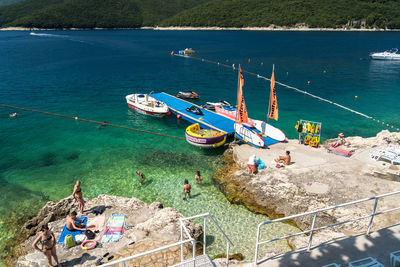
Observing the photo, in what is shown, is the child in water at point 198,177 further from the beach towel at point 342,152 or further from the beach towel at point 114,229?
the beach towel at point 342,152

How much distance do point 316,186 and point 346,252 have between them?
9.15m

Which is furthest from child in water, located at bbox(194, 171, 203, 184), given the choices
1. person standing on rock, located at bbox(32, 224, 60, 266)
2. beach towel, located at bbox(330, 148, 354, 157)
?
beach towel, located at bbox(330, 148, 354, 157)

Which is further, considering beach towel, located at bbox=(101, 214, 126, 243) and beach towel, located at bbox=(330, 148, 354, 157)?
beach towel, located at bbox=(330, 148, 354, 157)

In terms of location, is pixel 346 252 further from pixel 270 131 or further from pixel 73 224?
pixel 270 131

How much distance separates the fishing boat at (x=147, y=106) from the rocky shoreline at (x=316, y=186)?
15.7 meters

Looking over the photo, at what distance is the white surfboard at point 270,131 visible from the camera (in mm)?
25219

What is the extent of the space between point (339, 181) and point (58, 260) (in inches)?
669

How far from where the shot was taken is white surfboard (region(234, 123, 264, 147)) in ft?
78.1

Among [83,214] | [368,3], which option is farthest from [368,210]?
[368,3]

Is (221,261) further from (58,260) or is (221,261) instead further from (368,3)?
(368,3)

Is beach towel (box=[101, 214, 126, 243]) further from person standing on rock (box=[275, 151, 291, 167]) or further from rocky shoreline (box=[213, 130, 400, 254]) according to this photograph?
person standing on rock (box=[275, 151, 291, 167])

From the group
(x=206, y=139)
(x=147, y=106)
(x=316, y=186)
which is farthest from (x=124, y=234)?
(x=147, y=106)

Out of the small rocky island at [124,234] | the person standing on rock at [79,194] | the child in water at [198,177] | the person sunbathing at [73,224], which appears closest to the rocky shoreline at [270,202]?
A: the small rocky island at [124,234]

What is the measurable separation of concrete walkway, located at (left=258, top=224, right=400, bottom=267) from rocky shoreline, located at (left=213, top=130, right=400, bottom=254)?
3398 millimetres
